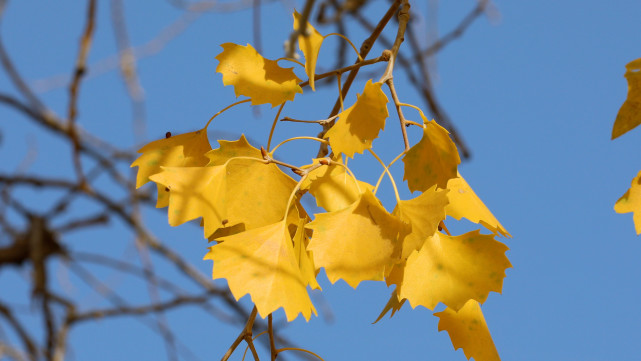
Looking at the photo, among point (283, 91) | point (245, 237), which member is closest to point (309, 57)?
point (283, 91)

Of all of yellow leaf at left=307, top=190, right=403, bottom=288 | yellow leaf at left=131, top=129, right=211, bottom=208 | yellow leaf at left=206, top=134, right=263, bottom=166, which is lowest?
yellow leaf at left=307, top=190, right=403, bottom=288

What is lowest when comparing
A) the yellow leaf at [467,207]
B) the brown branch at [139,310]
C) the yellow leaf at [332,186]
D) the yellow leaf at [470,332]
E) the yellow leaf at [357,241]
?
the yellow leaf at [470,332]

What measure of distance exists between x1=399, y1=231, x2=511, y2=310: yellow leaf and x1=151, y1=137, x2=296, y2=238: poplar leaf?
128 millimetres

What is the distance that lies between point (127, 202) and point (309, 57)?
3.26 ft

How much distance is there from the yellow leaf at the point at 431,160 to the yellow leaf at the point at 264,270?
0.44 ft

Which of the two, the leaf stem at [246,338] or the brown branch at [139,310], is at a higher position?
the brown branch at [139,310]

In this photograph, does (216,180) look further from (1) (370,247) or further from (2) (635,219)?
(2) (635,219)

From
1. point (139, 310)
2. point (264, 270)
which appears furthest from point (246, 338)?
point (139, 310)

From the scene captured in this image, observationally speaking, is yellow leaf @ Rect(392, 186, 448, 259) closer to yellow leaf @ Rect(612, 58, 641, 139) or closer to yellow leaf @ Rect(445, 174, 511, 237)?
yellow leaf @ Rect(445, 174, 511, 237)

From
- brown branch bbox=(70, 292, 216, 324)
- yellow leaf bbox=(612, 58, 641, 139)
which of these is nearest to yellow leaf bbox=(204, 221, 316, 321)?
yellow leaf bbox=(612, 58, 641, 139)

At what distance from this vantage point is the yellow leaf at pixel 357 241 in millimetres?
494

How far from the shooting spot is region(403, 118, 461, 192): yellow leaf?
1.83ft

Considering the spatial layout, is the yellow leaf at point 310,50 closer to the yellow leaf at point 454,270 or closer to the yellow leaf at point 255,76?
the yellow leaf at point 255,76

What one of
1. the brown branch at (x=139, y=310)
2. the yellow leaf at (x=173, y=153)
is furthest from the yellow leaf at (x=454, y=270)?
the brown branch at (x=139, y=310)
